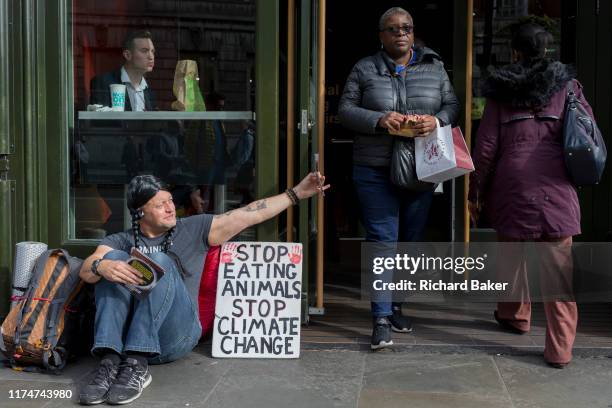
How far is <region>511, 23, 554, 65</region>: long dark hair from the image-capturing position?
4148 mm

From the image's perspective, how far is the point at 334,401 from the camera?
147 inches

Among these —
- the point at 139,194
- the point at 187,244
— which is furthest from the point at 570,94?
the point at 139,194

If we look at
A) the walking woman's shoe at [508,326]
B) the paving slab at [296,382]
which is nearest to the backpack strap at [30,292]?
the paving slab at [296,382]

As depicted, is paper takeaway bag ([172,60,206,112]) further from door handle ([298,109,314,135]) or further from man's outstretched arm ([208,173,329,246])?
man's outstretched arm ([208,173,329,246])

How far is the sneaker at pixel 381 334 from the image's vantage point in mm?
4453

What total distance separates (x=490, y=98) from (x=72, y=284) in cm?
246

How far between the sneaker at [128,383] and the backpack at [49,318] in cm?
49

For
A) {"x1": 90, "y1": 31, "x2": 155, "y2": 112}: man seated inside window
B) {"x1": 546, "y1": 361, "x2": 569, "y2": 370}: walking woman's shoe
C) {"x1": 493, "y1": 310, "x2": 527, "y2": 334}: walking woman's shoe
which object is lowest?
{"x1": 546, "y1": 361, "x2": 569, "y2": 370}: walking woman's shoe

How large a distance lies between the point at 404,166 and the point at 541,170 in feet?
2.39

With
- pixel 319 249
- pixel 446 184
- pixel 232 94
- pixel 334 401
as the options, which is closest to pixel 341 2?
pixel 446 184

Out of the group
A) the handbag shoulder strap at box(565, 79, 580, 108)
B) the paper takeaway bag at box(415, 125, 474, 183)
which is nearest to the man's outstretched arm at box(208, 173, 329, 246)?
the paper takeaway bag at box(415, 125, 474, 183)

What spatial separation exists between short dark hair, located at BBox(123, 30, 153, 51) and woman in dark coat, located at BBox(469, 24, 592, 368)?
2.24m

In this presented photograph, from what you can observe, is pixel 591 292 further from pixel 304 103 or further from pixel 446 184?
pixel 304 103

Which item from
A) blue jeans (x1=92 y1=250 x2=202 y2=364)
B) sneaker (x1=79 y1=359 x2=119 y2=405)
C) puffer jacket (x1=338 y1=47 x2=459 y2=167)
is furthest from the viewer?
puffer jacket (x1=338 y1=47 x2=459 y2=167)
